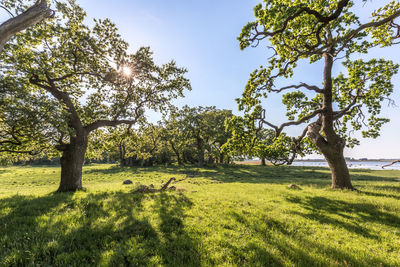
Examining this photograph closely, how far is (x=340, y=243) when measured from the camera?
4.77 m

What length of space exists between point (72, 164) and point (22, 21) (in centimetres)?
923

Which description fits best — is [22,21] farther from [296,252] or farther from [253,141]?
[253,141]

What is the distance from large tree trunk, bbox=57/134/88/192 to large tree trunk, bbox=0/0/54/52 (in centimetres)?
738

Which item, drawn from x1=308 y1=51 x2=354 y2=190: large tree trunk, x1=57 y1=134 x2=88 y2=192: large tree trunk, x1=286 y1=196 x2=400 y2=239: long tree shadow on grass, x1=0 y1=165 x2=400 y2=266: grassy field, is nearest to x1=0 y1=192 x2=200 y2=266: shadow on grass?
x1=0 y1=165 x2=400 y2=266: grassy field

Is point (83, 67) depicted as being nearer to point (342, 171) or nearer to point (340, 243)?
point (340, 243)

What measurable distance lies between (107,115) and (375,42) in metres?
22.1

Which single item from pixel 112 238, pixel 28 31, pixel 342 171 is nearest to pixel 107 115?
pixel 28 31

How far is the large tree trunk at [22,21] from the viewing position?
6.24 m

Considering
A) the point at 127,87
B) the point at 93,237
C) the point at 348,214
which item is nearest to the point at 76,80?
the point at 127,87

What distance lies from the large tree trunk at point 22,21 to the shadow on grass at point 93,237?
7.22 m

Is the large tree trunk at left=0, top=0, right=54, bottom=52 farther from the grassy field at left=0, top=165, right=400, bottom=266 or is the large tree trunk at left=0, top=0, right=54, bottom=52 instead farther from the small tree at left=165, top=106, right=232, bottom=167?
the small tree at left=165, top=106, right=232, bottom=167

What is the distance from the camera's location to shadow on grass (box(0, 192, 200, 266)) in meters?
3.71

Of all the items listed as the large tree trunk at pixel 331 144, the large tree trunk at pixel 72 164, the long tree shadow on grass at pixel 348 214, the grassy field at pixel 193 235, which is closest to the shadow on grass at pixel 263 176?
the large tree trunk at pixel 331 144

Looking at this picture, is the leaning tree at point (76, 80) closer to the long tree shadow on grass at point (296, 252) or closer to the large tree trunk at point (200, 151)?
the long tree shadow on grass at point (296, 252)
